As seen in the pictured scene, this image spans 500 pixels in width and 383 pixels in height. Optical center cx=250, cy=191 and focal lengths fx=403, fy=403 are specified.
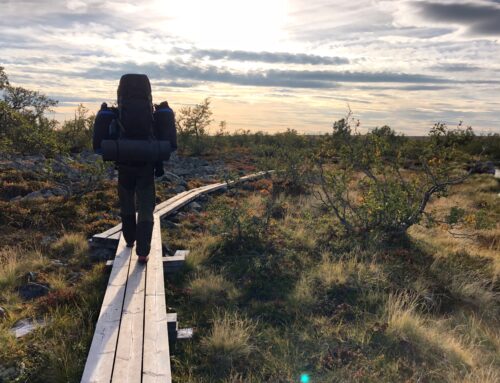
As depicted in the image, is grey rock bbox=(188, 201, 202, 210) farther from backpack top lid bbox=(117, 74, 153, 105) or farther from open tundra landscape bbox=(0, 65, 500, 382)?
backpack top lid bbox=(117, 74, 153, 105)

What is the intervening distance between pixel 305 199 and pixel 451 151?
5.60 m

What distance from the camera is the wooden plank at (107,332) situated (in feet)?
10.8

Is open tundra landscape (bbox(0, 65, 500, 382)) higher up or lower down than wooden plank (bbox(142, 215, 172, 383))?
lower down

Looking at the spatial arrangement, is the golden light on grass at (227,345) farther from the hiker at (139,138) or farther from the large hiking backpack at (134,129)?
the large hiking backpack at (134,129)

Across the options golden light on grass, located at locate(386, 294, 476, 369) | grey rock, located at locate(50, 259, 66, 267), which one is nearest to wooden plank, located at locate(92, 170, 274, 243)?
grey rock, located at locate(50, 259, 66, 267)

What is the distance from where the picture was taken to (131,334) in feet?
12.9

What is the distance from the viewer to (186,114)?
1133 inches

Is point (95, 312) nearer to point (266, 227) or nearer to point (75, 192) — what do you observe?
point (266, 227)

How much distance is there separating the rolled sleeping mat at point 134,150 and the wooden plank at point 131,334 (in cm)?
159

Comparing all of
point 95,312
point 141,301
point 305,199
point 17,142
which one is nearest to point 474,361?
point 141,301

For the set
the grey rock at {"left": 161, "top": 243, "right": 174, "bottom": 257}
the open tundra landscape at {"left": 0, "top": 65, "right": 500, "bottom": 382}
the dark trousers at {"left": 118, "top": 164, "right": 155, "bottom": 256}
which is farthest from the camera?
the grey rock at {"left": 161, "top": 243, "right": 174, "bottom": 257}

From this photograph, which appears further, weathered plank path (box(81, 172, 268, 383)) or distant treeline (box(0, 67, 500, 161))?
distant treeline (box(0, 67, 500, 161))

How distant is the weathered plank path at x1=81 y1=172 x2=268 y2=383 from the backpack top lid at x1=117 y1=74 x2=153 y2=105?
7.72 feet

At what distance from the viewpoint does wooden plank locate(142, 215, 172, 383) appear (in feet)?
11.0
